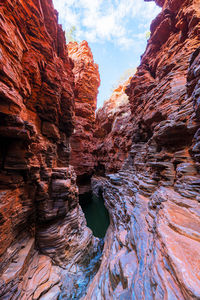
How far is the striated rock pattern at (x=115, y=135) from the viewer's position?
50.9 ft

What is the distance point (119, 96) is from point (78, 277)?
30.2 m

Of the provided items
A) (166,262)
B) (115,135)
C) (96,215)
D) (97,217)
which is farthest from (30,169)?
(115,135)

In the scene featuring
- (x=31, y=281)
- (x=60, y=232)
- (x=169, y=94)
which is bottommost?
(x=31, y=281)

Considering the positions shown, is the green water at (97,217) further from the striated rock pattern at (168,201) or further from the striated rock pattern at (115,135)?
the striated rock pattern at (115,135)

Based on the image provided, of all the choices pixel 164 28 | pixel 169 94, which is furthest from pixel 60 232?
pixel 164 28

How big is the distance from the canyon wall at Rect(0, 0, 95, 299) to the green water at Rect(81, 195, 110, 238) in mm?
4847

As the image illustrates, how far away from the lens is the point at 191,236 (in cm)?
234

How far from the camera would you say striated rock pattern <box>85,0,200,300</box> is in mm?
1985

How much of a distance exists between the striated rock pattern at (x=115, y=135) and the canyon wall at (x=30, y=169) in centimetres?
1056

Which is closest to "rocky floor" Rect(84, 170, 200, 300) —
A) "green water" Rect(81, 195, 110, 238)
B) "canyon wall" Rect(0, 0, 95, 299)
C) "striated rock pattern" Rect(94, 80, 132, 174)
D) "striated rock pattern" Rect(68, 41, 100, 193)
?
"canyon wall" Rect(0, 0, 95, 299)

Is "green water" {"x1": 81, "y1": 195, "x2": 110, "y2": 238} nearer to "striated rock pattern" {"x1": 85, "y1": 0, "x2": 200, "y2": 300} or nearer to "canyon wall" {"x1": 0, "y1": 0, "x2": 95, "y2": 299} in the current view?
"striated rock pattern" {"x1": 85, "y1": 0, "x2": 200, "y2": 300}

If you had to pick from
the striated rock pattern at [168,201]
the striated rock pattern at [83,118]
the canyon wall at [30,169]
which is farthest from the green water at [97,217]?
the canyon wall at [30,169]

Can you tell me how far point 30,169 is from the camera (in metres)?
4.90

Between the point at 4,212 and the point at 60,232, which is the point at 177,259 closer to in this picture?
the point at 4,212
